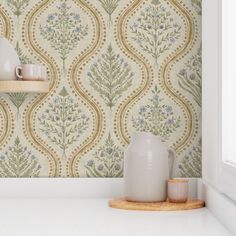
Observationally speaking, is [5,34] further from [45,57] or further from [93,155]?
[93,155]

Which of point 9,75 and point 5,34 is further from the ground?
point 5,34

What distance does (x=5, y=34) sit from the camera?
7.23 ft

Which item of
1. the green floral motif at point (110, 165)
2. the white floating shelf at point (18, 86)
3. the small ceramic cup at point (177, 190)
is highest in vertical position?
the white floating shelf at point (18, 86)

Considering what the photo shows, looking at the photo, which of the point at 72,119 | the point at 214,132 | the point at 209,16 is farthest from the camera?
the point at 72,119

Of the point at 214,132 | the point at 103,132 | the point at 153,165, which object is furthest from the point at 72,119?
the point at 214,132

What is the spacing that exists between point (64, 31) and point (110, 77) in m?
0.26

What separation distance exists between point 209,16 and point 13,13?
0.79 metres

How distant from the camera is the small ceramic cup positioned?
1896 millimetres

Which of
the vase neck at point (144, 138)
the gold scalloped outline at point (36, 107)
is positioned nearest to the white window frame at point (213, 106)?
the vase neck at point (144, 138)

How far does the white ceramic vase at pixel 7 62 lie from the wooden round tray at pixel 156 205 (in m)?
0.62

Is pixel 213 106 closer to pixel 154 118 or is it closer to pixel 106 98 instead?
pixel 154 118

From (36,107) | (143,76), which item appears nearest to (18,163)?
(36,107)

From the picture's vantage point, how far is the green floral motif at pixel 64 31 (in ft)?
7.22

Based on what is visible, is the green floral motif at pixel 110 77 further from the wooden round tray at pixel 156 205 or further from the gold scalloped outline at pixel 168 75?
the wooden round tray at pixel 156 205
